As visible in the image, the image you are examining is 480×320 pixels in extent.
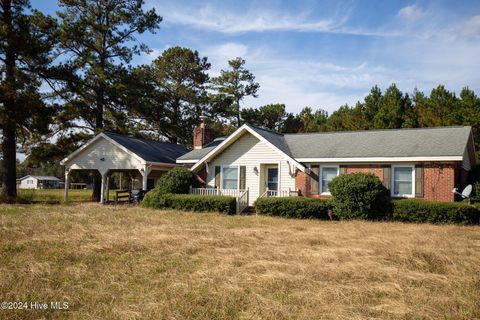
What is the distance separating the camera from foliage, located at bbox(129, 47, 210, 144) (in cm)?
3281

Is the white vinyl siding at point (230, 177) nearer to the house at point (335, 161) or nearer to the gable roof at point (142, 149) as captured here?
the house at point (335, 161)

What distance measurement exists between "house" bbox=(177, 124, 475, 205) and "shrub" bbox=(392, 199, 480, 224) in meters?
2.45

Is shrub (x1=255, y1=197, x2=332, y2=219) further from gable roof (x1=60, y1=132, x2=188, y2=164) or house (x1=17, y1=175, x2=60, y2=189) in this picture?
house (x1=17, y1=175, x2=60, y2=189)

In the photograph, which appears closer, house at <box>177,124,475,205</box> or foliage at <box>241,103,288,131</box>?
house at <box>177,124,475,205</box>

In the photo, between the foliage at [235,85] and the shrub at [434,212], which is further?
the foliage at [235,85]

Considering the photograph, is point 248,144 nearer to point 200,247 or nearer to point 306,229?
point 306,229

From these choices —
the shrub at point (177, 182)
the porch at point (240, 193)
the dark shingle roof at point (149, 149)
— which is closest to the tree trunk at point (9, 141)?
the dark shingle roof at point (149, 149)

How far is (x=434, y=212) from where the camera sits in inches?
635

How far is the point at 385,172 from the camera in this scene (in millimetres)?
19516

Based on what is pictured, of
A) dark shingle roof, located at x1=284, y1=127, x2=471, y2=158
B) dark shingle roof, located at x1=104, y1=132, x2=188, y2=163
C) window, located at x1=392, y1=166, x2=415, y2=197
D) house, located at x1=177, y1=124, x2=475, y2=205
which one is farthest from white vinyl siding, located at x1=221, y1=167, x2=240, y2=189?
window, located at x1=392, y1=166, x2=415, y2=197

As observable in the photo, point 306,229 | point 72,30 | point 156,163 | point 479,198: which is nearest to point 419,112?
point 479,198

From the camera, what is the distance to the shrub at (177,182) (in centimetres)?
2180

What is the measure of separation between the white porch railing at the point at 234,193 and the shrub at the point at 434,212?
7.38m

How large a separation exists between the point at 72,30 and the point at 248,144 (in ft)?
55.1
